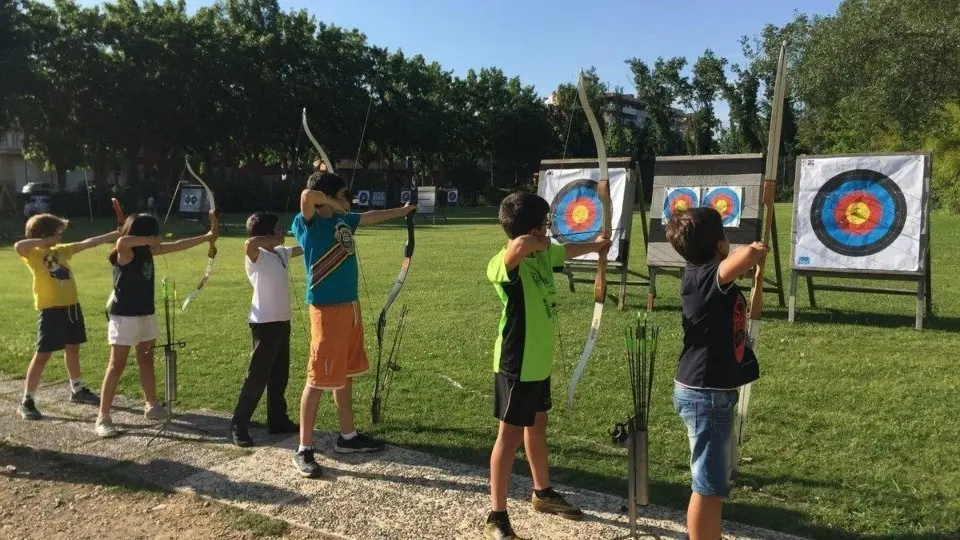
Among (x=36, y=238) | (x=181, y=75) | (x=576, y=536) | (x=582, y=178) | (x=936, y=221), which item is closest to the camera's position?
(x=576, y=536)

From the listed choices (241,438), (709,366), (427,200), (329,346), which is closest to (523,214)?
(709,366)

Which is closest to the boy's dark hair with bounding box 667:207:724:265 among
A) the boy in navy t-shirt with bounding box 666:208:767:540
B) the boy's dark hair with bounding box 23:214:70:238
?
the boy in navy t-shirt with bounding box 666:208:767:540

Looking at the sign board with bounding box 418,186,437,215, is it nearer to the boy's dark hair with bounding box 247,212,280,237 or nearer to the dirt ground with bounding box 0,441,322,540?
the boy's dark hair with bounding box 247,212,280,237

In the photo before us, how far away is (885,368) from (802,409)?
1503 millimetres

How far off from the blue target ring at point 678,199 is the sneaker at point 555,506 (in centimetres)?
632

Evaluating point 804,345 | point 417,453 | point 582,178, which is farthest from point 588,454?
point 582,178

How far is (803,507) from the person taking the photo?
3490mm

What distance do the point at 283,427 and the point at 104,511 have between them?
1211mm

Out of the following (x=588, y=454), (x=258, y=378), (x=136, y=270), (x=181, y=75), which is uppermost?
(x=181, y=75)

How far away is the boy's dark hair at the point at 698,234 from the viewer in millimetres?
2764

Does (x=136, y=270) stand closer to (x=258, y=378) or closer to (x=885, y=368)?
(x=258, y=378)

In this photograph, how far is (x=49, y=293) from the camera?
5246mm

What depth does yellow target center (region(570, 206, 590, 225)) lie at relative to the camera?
991 cm

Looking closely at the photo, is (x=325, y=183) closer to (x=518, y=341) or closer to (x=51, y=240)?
(x=518, y=341)
